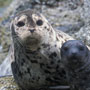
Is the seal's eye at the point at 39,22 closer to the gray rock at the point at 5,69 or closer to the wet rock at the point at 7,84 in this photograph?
the wet rock at the point at 7,84

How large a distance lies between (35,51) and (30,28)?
411 mm

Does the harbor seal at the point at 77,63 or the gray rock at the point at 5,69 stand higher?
the harbor seal at the point at 77,63

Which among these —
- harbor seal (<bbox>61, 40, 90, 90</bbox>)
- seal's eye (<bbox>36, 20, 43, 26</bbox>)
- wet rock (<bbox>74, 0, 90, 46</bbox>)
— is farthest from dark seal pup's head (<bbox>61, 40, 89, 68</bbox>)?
wet rock (<bbox>74, 0, 90, 46</bbox>)

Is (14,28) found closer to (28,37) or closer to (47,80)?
(28,37)

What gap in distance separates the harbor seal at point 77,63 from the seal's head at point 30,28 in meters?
0.49

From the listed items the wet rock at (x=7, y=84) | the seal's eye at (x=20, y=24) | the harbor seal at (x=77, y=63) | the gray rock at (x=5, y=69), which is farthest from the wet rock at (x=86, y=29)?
the harbor seal at (x=77, y=63)

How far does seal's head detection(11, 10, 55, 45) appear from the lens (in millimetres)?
4047

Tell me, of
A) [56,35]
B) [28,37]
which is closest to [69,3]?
[56,35]

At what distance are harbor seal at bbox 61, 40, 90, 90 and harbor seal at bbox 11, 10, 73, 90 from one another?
0.56 meters

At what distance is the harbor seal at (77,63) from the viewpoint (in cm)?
361

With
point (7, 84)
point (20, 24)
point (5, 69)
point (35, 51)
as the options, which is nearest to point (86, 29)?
point (5, 69)

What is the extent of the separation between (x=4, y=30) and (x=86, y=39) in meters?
4.97

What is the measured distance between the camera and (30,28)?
4.07m

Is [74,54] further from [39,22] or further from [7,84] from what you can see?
[7,84]
